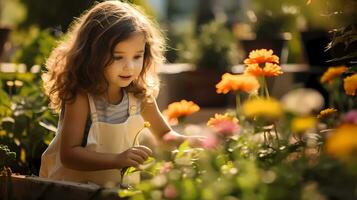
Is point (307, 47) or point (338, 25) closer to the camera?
point (338, 25)

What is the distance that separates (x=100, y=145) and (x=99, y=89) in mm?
185

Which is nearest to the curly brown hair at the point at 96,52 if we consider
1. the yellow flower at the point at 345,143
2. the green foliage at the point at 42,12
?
the yellow flower at the point at 345,143

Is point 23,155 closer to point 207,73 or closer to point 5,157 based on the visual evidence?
point 5,157

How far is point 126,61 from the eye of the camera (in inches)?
118

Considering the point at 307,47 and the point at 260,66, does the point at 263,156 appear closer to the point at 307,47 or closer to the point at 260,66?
the point at 260,66

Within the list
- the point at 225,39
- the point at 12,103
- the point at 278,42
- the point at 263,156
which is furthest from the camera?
the point at 278,42

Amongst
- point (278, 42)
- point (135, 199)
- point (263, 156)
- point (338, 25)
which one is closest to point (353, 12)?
point (338, 25)

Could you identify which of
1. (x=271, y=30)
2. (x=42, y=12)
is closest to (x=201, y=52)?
(x=271, y=30)

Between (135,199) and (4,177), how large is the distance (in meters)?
0.84

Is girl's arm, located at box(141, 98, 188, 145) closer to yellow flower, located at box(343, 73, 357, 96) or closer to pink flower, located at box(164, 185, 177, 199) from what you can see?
yellow flower, located at box(343, 73, 357, 96)

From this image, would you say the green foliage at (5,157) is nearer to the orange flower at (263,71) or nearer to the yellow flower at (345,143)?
the orange flower at (263,71)

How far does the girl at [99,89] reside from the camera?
2.98m

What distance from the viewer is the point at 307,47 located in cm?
809

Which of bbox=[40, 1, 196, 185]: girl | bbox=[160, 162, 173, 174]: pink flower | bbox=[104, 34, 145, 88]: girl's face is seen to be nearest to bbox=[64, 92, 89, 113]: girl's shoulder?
bbox=[40, 1, 196, 185]: girl
